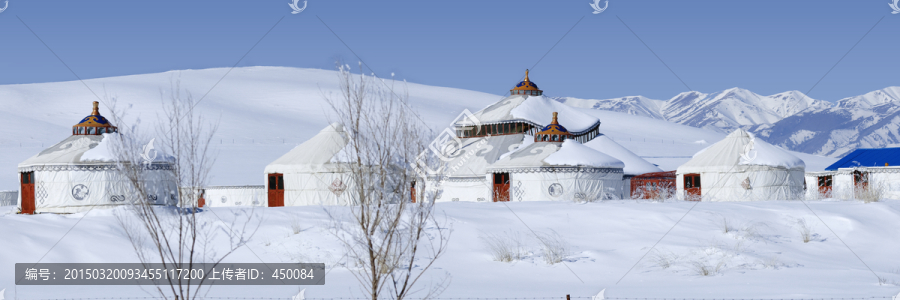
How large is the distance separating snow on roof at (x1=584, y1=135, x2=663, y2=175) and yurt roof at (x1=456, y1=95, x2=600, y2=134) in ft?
3.34

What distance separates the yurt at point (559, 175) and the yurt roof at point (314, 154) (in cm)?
521

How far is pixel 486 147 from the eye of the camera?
37156 mm

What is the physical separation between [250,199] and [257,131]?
33.7 m

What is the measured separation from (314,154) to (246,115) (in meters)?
54.6

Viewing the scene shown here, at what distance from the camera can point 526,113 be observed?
4059cm

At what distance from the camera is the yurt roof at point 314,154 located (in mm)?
27516

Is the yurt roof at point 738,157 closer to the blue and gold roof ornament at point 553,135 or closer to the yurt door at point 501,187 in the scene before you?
the blue and gold roof ornament at point 553,135

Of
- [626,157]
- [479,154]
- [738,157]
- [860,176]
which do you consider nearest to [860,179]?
[860,176]

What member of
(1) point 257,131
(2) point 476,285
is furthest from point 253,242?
(1) point 257,131

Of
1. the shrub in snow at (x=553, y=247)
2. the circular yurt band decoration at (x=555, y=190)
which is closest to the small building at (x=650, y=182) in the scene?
the circular yurt band decoration at (x=555, y=190)

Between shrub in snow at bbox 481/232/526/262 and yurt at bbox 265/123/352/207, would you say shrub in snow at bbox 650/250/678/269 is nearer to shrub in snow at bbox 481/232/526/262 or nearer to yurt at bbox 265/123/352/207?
shrub in snow at bbox 481/232/526/262

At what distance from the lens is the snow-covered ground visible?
49.3 feet

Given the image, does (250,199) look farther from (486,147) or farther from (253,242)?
(253,242)

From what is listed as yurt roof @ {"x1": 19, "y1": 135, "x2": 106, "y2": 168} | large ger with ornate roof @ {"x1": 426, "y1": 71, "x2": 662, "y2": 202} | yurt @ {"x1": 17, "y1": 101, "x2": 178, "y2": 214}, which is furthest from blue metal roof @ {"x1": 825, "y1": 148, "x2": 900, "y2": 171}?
yurt roof @ {"x1": 19, "y1": 135, "x2": 106, "y2": 168}
